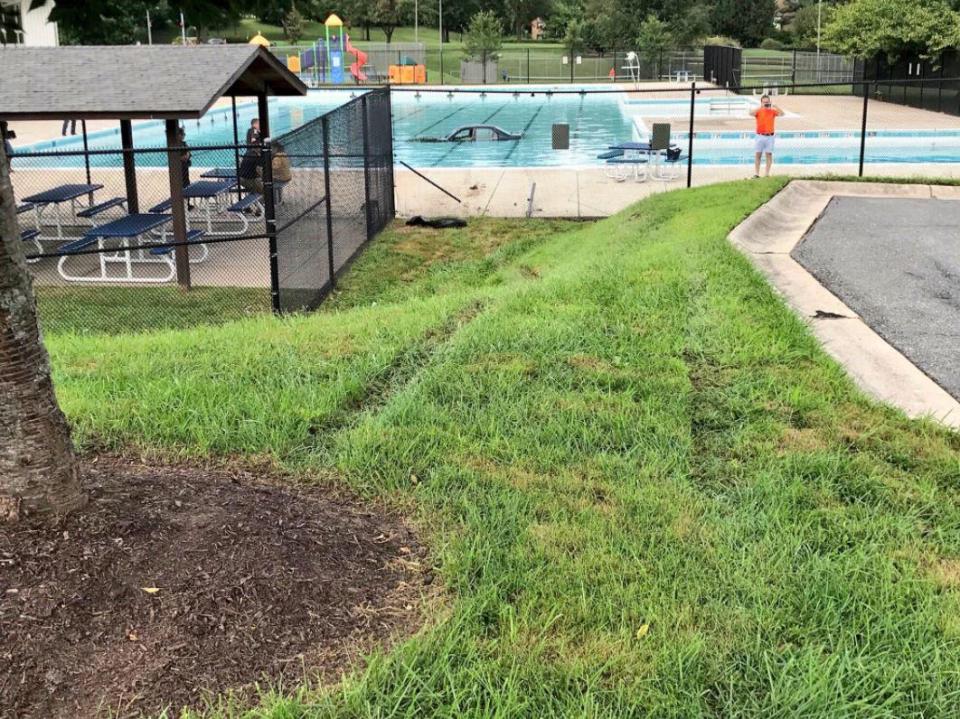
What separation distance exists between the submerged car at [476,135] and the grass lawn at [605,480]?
22394 millimetres

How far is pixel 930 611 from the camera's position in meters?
3.15

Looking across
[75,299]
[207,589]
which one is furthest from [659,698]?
[75,299]

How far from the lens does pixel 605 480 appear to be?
4191 millimetres

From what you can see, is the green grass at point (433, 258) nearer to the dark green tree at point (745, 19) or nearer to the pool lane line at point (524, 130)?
the pool lane line at point (524, 130)

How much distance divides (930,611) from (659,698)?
107 centimetres

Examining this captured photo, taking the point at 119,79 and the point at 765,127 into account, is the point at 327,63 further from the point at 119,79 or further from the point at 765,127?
the point at 119,79

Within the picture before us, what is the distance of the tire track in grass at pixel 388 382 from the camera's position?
15.8 feet

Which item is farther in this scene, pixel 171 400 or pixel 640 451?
pixel 171 400

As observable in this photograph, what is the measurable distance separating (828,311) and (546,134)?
25480 millimetres

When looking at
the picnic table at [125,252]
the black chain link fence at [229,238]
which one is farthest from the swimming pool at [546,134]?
the picnic table at [125,252]

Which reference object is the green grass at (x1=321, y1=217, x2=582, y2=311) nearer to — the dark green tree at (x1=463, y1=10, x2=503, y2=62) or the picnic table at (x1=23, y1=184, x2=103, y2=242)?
the picnic table at (x1=23, y1=184, x2=103, y2=242)

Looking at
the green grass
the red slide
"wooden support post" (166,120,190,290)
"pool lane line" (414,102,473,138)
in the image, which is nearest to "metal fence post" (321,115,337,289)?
the green grass

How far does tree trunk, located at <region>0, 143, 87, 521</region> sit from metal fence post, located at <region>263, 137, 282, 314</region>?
597 centimetres

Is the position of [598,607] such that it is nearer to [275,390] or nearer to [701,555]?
[701,555]
